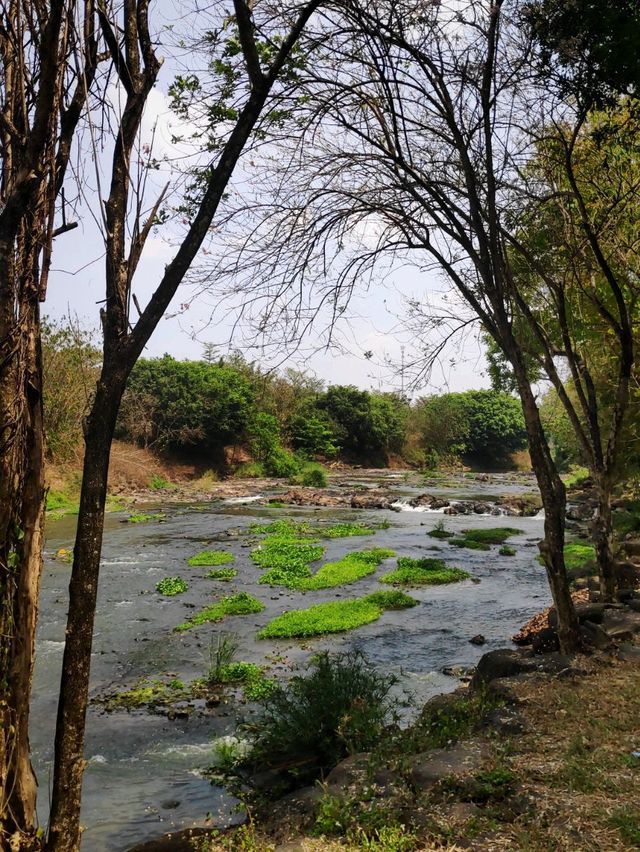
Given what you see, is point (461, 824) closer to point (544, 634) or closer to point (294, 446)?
point (544, 634)

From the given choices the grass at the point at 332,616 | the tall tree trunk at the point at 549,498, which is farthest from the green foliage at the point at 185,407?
the tall tree trunk at the point at 549,498

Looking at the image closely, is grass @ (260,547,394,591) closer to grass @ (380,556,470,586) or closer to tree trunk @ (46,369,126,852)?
grass @ (380,556,470,586)

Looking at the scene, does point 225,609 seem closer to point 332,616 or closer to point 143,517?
point 332,616

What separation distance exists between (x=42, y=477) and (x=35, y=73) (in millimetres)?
2345

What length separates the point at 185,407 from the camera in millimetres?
40562

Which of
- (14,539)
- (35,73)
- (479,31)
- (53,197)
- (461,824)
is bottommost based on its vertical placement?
(461,824)

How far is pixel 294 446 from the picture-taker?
1948 inches

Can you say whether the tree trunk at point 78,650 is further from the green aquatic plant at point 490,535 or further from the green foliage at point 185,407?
the green foliage at point 185,407

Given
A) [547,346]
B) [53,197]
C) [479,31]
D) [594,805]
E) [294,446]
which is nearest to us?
[53,197]

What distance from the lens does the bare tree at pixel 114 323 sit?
3.50 meters

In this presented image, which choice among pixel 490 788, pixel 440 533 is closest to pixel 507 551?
pixel 440 533

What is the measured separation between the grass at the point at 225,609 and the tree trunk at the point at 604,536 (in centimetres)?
618

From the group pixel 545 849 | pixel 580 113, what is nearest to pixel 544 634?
pixel 545 849

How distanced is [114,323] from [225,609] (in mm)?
9535
